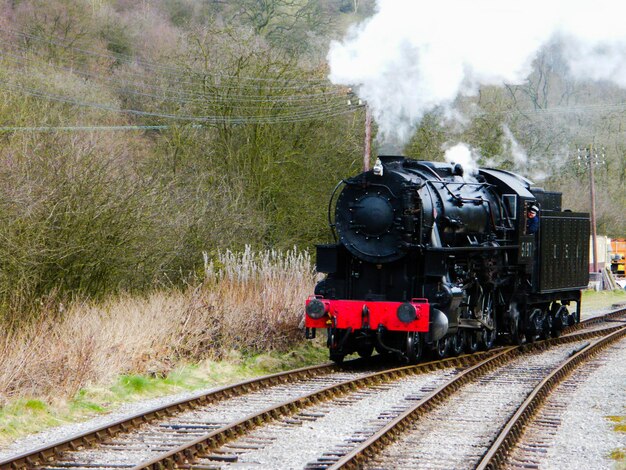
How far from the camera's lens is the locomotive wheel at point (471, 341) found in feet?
48.8

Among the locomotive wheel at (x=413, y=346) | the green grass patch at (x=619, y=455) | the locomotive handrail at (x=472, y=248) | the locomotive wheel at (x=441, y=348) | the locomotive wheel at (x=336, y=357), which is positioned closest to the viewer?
the green grass patch at (x=619, y=455)

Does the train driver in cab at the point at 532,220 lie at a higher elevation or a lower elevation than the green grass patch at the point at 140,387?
higher

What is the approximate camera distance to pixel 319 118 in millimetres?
25359

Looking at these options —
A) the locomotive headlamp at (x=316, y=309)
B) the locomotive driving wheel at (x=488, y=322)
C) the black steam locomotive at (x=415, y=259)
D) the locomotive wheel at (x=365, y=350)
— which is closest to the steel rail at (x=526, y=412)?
the locomotive driving wheel at (x=488, y=322)

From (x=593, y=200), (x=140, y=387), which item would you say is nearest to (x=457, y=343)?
(x=140, y=387)

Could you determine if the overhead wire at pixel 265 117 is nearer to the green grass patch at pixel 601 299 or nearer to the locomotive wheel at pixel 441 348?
the green grass patch at pixel 601 299

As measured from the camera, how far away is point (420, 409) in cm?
955

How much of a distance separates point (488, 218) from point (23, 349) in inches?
304

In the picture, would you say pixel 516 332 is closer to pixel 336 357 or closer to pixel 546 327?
pixel 546 327

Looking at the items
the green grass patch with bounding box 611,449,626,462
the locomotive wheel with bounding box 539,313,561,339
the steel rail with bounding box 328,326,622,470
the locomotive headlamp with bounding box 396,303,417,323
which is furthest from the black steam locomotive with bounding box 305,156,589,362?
the green grass patch with bounding box 611,449,626,462

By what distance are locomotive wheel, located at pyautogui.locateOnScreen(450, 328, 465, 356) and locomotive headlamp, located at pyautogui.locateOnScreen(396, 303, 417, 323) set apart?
1971 mm

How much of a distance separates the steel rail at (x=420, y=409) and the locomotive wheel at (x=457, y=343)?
562 mm

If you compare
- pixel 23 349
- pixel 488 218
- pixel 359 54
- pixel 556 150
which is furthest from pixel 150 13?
pixel 23 349

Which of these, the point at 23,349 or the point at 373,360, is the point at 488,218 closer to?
the point at 373,360
